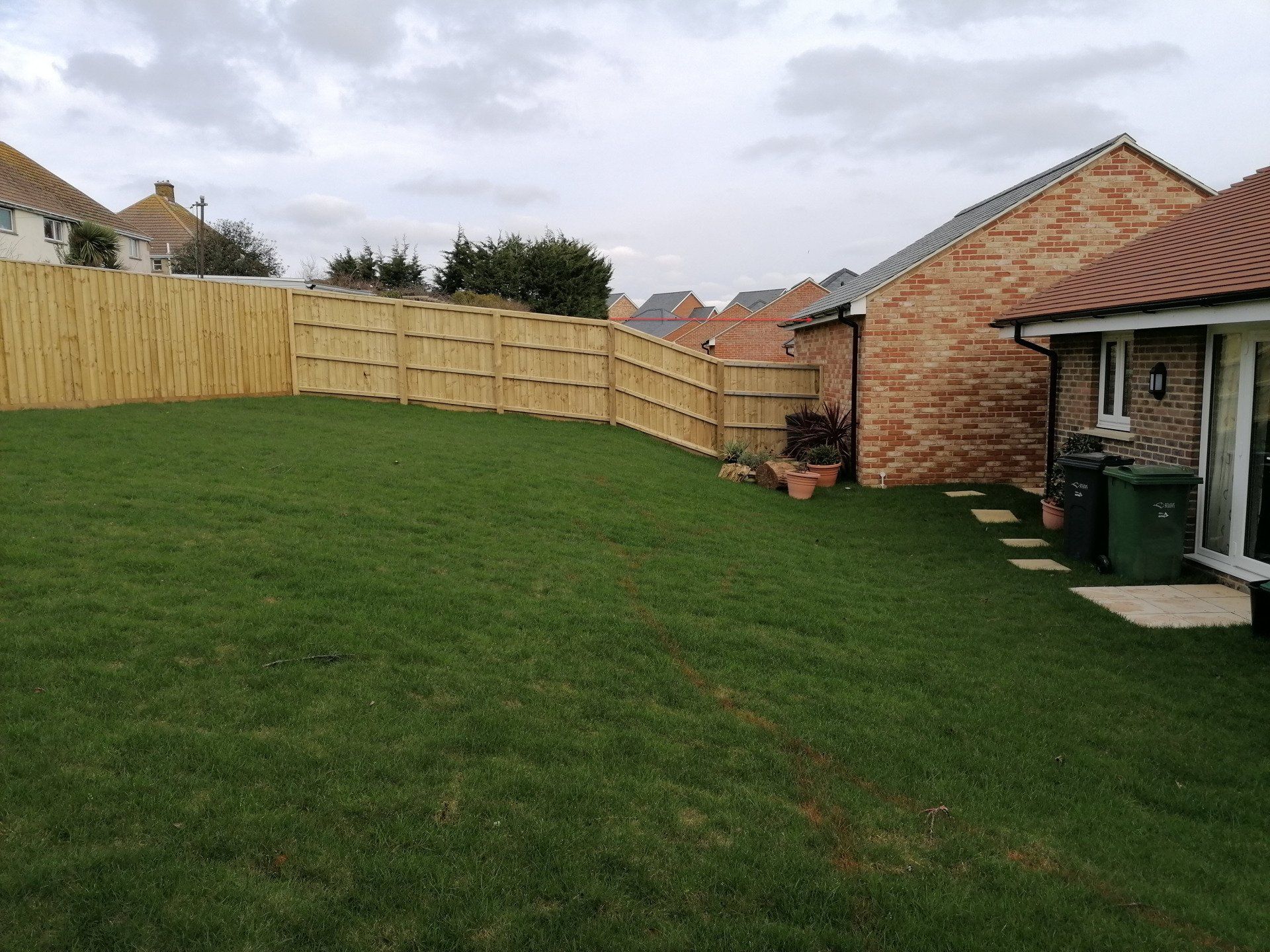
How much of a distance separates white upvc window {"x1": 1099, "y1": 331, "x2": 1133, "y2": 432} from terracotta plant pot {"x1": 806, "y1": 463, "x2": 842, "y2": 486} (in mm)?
4174

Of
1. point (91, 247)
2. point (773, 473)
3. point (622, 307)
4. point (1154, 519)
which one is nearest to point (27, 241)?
point (91, 247)

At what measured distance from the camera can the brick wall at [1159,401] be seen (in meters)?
9.15

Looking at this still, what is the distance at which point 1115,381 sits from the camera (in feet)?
36.7

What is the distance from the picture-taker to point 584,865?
11.2 ft

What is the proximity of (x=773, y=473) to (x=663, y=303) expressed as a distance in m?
58.2

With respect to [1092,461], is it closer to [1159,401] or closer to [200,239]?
[1159,401]

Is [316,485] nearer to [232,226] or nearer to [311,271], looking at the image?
[311,271]

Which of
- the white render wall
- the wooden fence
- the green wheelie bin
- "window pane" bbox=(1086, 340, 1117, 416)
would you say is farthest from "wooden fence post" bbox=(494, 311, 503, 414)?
the white render wall

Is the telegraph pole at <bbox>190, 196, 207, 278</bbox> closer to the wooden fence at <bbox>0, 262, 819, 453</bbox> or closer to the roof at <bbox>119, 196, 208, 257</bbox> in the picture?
the roof at <bbox>119, 196, 208, 257</bbox>

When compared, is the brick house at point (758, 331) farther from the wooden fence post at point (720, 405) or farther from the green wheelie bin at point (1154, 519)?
the green wheelie bin at point (1154, 519)

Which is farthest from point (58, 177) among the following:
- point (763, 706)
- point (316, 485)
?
point (763, 706)

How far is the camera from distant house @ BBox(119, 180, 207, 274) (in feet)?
163

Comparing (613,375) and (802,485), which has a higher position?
(613,375)

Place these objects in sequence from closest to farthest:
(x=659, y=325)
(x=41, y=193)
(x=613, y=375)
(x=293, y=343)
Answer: (x=293, y=343), (x=613, y=375), (x=41, y=193), (x=659, y=325)
